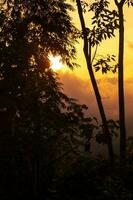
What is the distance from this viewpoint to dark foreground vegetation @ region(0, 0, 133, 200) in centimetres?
2245

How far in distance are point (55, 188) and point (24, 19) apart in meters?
12.4

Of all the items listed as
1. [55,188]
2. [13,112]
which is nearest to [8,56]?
[13,112]

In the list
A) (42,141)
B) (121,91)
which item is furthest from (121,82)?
(42,141)

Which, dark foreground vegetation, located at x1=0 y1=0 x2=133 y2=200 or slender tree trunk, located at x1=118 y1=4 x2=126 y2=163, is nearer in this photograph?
dark foreground vegetation, located at x1=0 y1=0 x2=133 y2=200

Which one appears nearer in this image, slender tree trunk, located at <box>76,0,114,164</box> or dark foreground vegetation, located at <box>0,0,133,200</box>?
dark foreground vegetation, located at <box>0,0,133,200</box>

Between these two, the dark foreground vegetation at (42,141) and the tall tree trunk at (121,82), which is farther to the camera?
the tall tree trunk at (121,82)

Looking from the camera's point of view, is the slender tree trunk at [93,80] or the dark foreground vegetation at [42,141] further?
the slender tree trunk at [93,80]

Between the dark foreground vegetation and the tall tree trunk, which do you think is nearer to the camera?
the dark foreground vegetation

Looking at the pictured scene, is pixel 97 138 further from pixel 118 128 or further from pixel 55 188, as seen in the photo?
pixel 55 188

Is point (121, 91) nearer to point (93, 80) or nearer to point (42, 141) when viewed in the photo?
point (93, 80)

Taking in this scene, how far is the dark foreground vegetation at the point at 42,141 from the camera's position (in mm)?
22453

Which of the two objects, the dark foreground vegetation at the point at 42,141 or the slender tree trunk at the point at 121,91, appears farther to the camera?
the slender tree trunk at the point at 121,91

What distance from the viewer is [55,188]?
890 inches

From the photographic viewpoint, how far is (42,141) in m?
22.5
